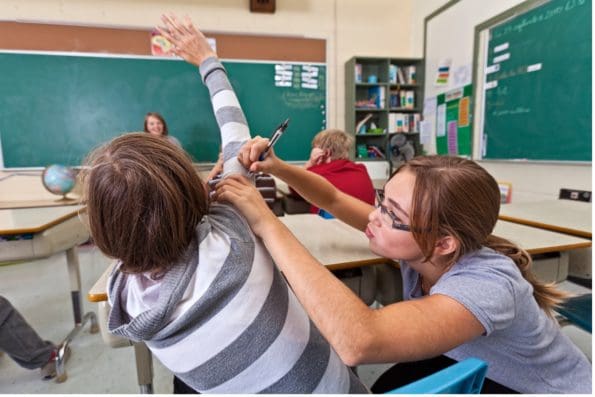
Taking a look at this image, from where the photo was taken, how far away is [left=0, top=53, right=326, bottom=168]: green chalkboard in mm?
3479

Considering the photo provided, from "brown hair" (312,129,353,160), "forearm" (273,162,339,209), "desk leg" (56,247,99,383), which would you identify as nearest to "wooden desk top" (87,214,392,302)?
"forearm" (273,162,339,209)

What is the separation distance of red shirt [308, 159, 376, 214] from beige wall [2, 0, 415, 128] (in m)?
2.31

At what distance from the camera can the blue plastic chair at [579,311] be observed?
1.16 m

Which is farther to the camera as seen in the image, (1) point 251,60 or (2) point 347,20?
(2) point 347,20

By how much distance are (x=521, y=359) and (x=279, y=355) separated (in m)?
0.57

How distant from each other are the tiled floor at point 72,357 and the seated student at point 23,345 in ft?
0.31

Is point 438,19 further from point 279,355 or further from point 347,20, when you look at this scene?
point 279,355

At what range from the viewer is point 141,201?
20.8 inches

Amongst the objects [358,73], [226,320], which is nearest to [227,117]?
[226,320]

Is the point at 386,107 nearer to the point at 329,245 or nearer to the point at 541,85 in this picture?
the point at 541,85

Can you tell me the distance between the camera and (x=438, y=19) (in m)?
3.90

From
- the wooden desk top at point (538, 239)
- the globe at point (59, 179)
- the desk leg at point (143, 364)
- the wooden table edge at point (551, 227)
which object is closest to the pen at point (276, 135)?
the desk leg at point (143, 364)

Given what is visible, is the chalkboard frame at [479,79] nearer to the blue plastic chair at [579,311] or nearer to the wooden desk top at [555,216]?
the wooden desk top at [555,216]

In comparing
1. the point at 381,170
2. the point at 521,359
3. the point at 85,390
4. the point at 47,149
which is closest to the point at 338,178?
the point at 521,359
